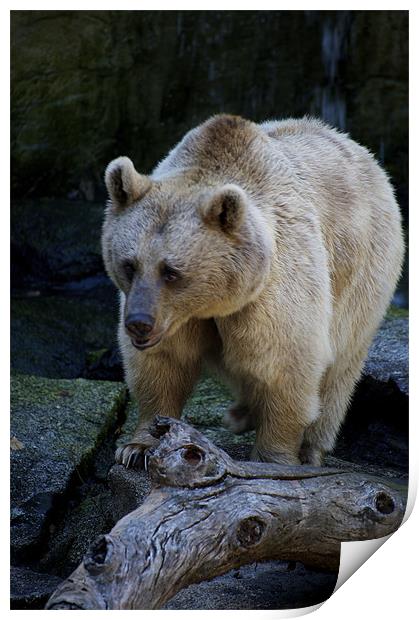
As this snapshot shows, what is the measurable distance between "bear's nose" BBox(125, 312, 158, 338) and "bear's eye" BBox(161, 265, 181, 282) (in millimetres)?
184

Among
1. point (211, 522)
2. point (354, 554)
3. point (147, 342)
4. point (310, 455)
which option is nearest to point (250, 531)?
point (211, 522)

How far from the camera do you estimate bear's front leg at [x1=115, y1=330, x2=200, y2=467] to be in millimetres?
4910

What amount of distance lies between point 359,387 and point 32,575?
2506mm

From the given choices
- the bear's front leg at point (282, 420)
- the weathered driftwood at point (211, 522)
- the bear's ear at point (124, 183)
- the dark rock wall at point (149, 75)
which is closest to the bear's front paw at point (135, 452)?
the bear's front leg at point (282, 420)

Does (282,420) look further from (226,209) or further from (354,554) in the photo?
(226,209)

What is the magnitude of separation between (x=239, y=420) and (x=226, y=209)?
5.88ft

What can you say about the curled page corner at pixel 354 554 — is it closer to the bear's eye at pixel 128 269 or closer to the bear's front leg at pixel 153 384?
the bear's front leg at pixel 153 384

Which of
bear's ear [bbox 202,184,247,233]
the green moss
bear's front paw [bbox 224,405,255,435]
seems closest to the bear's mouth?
bear's ear [bbox 202,184,247,233]

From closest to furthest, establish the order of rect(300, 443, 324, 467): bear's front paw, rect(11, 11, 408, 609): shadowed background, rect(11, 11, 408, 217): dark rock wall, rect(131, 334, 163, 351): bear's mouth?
rect(131, 334, 163, 351): bear's mouth → rect(300, 443, 324, 467): bear's front paw → rect(11, 11, 408, 609): shadowed background → rect(11, 11, 408, 217): dark rock wall

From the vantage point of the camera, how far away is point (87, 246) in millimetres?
8578

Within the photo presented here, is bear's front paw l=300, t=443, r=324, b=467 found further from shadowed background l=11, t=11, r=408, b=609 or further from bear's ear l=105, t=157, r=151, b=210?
bear's ear l=105, t=157, r=151, b=210

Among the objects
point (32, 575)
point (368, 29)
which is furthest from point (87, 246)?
point (32, 575)

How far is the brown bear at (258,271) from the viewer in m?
4.31
